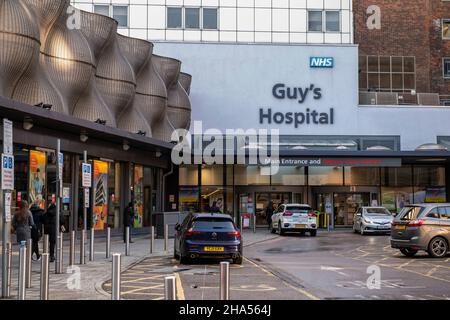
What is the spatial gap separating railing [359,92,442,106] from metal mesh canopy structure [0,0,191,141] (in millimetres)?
14672

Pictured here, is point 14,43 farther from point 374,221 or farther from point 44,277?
point 374,221

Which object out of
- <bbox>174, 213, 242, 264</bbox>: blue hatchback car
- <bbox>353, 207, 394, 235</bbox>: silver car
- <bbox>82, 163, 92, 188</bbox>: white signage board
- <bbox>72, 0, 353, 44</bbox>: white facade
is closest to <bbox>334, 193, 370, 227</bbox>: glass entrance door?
<bbox>353, 207, 394, 235</bbox>: silver car

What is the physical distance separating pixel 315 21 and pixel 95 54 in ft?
87.5

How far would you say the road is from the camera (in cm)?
1201

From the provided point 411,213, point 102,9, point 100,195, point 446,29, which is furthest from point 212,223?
point 446,29

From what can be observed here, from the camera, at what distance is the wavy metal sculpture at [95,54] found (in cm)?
2800

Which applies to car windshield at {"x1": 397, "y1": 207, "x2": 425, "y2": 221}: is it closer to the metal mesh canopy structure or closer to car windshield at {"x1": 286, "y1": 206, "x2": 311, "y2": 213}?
car windshield at {"x1": 286, "y1": 206, "x2": 311, "y2": 213}

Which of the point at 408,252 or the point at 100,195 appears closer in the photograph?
the point at 408,252

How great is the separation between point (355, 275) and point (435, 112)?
105 ft

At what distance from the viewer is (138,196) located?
32781mm

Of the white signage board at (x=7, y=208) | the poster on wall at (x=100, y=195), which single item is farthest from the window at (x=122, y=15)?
the white signage board at (x=7, y=208)

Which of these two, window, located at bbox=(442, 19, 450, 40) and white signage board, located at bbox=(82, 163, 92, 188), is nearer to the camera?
white signage board, located at bbox=(82, 163, 92, 188)

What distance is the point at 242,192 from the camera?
139ft

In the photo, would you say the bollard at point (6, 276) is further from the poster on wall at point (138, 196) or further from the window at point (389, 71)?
the window at point (389, 71)
